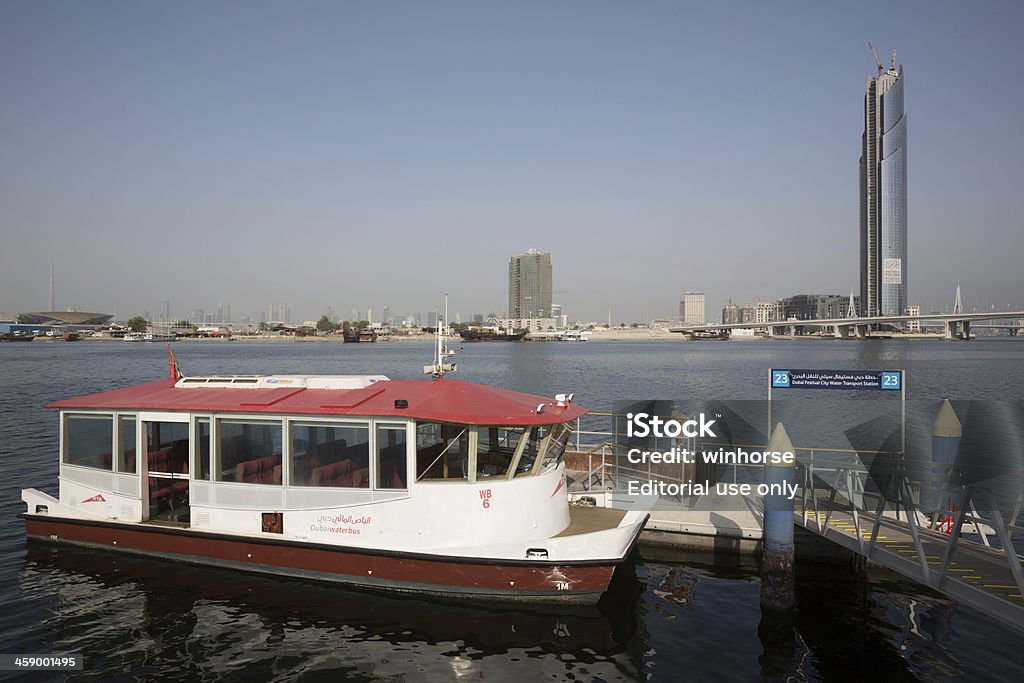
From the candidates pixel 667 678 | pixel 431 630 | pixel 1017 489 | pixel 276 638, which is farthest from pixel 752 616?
pixel 1017 489

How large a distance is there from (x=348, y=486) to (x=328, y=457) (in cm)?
66

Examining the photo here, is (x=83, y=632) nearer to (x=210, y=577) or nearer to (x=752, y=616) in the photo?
(x=210, y=577)

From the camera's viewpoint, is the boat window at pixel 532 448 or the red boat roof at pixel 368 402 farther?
the boat window at pixel 532 448

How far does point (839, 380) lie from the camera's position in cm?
1291

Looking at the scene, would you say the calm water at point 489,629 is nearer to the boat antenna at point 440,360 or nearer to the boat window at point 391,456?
the boat window at point 391,456

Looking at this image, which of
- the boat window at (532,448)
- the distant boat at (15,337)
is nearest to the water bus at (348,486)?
the boat window at (532,448)

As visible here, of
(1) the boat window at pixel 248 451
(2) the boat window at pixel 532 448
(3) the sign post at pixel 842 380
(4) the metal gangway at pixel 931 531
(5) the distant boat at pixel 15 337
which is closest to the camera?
(4) the metal gangway at pixel 931 531

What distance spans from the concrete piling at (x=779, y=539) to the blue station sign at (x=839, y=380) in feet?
7.16

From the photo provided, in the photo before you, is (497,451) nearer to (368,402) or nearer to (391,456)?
(391,456)

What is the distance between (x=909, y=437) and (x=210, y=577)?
34.9 metres

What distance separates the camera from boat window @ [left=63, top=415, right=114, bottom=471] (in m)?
13.4

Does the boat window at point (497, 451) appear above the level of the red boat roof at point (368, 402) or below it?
below

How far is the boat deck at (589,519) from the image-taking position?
11.9 m

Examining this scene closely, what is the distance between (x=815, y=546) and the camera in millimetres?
13242
